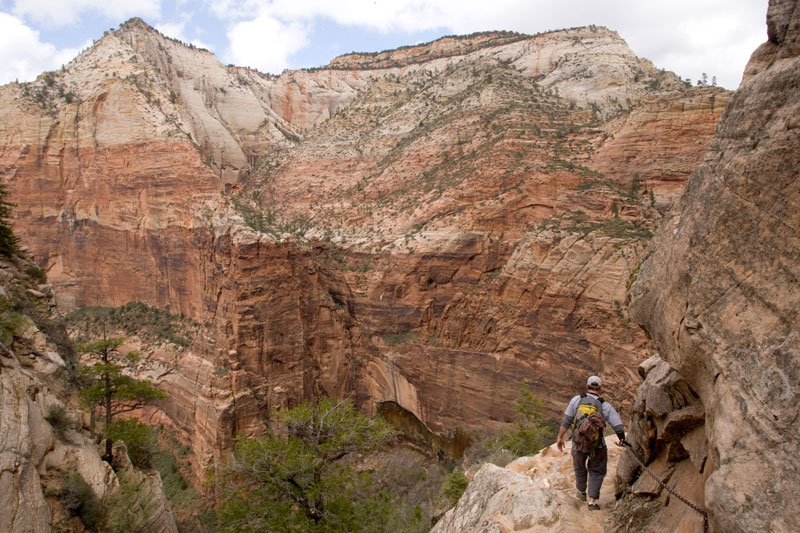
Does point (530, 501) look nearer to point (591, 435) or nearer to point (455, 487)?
point (591, 435)

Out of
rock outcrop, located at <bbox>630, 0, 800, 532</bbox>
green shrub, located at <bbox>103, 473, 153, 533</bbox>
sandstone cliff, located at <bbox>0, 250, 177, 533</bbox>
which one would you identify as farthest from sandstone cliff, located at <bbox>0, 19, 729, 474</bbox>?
rock outcrop, located at <bbox>630, 0, 800, 532</bbox>

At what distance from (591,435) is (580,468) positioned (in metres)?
0.84

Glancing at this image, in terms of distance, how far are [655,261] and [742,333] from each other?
73.9 inches

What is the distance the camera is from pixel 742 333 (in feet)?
13.6

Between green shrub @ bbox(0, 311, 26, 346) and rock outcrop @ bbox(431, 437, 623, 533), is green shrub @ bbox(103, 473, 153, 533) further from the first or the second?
rock outcrop @ bbox(431, 437, 623, 533)

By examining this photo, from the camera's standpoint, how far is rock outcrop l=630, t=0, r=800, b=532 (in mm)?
3609

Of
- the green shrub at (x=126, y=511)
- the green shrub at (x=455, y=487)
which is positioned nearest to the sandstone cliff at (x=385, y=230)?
the green shrub at (x=455, y=487)

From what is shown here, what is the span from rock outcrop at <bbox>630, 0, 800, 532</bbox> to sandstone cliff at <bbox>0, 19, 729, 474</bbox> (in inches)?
520

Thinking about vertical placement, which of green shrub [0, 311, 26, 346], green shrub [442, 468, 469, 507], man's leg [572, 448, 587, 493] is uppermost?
green shrub [0, 311, 26, 346]

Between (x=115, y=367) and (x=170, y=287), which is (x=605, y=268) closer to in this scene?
(x=115, y=367)

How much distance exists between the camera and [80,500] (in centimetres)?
900

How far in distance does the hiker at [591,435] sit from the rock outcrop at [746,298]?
1045 mm

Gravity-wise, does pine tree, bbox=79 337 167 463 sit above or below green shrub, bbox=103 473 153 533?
above

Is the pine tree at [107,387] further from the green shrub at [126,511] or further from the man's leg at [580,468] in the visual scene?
the man's leg at [580,468]
